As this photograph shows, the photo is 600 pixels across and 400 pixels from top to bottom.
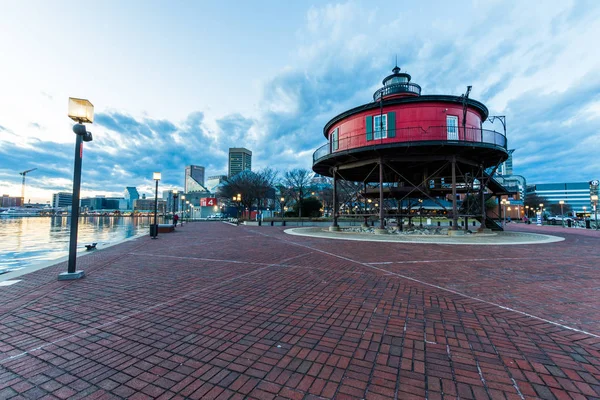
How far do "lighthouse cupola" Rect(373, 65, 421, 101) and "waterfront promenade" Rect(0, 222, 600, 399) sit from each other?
18.4 meters

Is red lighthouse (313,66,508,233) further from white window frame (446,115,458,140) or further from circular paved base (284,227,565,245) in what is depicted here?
circular paved base (284,227,565,245)

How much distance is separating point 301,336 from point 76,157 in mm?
6552

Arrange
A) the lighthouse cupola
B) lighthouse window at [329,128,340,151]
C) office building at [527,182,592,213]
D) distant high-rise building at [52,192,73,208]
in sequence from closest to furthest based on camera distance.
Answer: lighthouse window at [329,128,340,151] → the lighthouse cupola → office building at [527,182,592,213] → distant high-rise building at [52,192,73,208]

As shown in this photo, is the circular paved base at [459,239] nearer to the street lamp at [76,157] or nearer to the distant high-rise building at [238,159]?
the street lamp at [76,157]

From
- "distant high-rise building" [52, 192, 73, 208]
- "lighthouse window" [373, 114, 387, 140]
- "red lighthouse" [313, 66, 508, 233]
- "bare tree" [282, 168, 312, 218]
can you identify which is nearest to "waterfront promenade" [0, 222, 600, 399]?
"red lighthouse" [313, 66, 508, 233]

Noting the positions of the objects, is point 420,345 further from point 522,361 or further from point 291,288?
point 291,288

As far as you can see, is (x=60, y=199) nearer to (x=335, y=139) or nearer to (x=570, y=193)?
(x=335, y=139)

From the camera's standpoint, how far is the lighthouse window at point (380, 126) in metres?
17.6

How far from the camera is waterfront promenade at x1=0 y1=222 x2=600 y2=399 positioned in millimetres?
2340

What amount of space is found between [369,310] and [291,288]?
1.75m

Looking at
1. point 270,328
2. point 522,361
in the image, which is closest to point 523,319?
point 522,361

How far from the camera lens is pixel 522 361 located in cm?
272

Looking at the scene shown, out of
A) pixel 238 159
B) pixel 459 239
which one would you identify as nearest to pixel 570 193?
pixel 459 239

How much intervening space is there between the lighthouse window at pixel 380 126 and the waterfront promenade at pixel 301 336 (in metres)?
12.8
